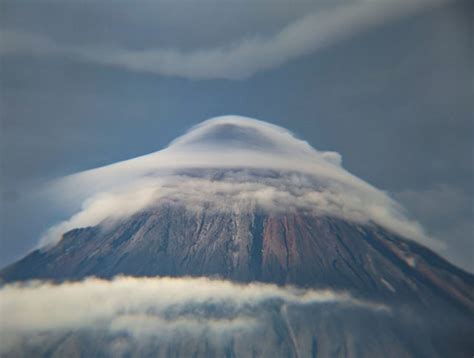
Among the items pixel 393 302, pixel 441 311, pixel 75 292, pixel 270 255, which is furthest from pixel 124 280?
pixel 441 311

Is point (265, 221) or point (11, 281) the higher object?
point (265, 221)

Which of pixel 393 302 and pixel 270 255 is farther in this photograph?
pixel 270 255

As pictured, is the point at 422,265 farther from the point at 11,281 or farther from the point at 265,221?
the point at 11,281

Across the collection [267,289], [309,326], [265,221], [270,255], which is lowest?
[309,326]

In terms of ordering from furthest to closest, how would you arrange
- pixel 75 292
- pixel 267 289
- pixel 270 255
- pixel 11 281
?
pixel 270 255 < pixel 267 289 < pixel 75 292 < pixel 11 281

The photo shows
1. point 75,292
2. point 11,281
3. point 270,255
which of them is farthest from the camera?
point 270,255

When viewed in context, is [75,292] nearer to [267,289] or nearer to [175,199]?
[175,199]
